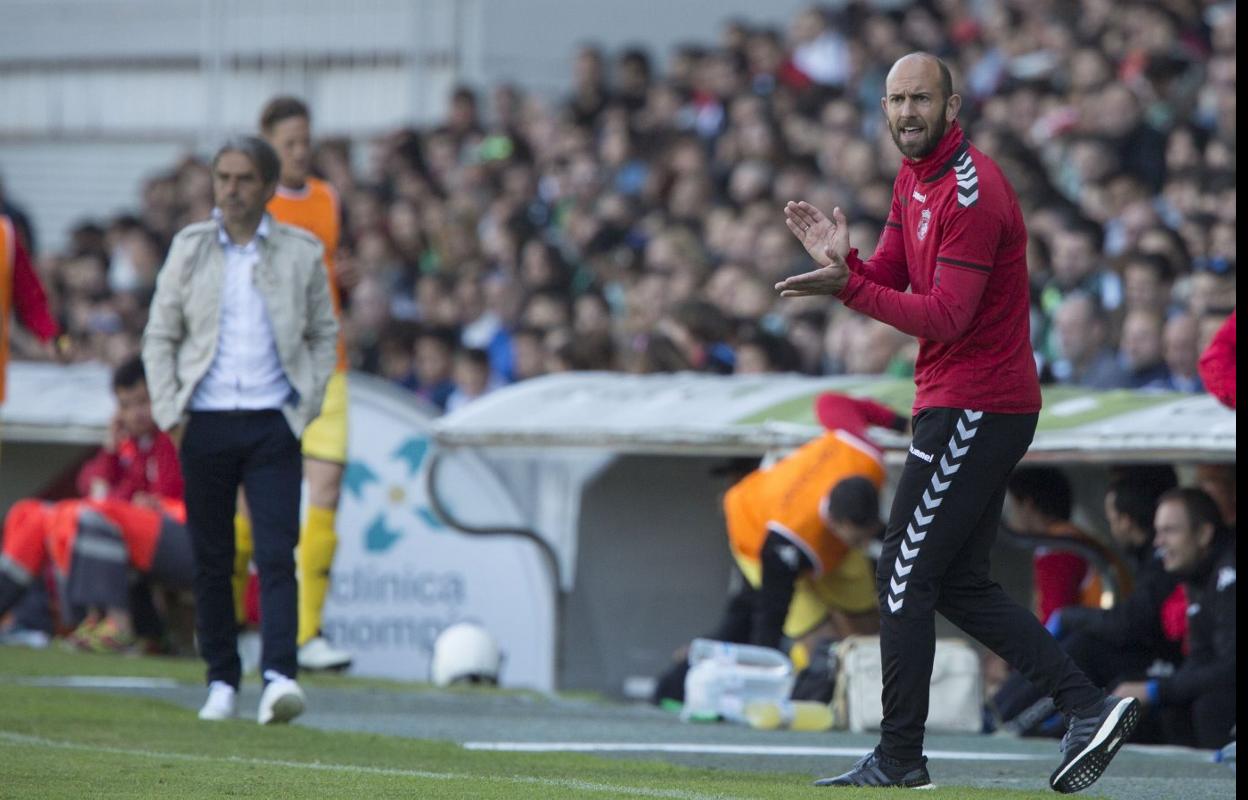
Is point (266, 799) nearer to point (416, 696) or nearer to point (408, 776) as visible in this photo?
point (408, 776)

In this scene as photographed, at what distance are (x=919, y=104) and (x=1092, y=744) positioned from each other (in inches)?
70.0

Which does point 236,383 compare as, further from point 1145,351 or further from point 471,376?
point 471,376

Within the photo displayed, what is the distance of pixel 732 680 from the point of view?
961cm

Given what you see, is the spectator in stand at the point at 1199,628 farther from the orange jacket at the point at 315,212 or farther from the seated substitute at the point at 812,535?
the orange jacket at the point at 315,212

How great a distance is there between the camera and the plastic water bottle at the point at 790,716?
9.30 meters

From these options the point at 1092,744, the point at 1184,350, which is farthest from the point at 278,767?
the point at 1184,350

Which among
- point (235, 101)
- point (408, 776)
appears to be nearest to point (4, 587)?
point (408, 776)

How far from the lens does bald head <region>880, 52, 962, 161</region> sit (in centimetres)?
621

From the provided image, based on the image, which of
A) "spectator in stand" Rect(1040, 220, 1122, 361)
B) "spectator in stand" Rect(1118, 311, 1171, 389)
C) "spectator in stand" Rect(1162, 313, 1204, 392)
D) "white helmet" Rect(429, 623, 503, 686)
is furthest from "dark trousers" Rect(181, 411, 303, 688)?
"spectator in stand" Rect(1040, 220, 1122, 361)

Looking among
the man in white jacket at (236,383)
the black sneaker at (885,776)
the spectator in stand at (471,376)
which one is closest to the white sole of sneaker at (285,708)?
the man in white jacket at (236,383)

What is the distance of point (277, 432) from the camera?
8.34m

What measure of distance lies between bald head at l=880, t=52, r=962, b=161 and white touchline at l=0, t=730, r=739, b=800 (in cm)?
181

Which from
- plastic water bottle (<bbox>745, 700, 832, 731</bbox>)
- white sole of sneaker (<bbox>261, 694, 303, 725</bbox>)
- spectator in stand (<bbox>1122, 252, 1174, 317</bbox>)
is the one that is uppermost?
spectator in stand (<bbox>1122, 252, 1174, 317</bbox>)

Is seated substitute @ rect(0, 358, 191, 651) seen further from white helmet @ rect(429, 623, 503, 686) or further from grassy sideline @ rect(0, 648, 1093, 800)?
grassy sideline @ rect(0, 648, 1093, 800)
